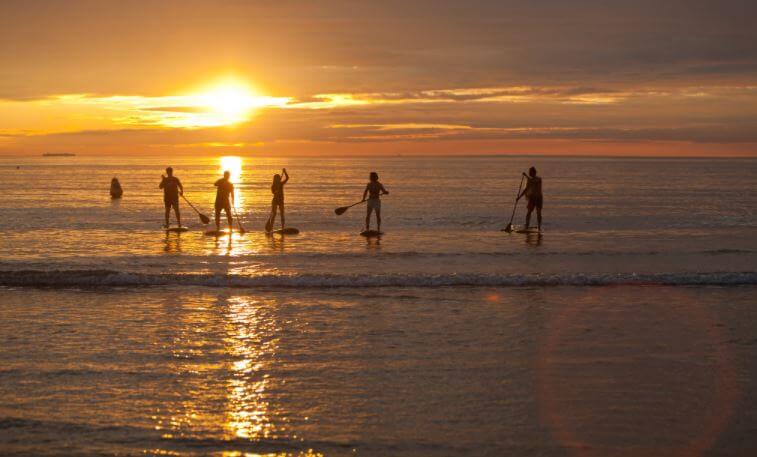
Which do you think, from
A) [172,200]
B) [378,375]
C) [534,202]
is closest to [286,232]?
[172,200]

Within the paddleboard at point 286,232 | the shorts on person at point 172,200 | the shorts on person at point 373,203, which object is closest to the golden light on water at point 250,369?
the shorts on person at point 373,203

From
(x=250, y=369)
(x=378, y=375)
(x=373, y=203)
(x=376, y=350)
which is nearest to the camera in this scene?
(x=378, y=375)

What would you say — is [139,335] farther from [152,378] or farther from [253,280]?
[253,280]

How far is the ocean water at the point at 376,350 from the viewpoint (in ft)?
20.3

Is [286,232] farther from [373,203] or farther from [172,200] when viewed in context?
[172,200]

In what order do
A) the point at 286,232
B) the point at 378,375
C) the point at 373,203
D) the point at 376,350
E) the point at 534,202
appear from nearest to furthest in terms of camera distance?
the point at 378,375, the point at 376,350, the point at 373,203, the point at 534,202, the point at 286,232

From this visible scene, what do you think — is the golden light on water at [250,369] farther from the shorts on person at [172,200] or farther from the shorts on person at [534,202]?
the shorts on person at [534,202]

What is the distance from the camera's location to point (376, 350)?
Answer: 29.3 ft

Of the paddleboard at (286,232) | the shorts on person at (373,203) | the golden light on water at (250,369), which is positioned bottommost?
the golden light on water at (250,369)

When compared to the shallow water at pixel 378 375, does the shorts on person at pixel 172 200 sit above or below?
above

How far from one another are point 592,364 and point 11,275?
10.9 m

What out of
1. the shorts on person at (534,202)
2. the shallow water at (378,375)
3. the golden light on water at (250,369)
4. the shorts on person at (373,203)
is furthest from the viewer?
the shorts on person at (534,202)

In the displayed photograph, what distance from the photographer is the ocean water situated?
620cm

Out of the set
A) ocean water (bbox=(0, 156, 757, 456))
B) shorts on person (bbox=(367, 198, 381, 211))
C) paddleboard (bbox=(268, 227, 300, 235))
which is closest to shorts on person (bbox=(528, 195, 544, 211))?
ocean water (bbox=(0, 156, 757, 456))
